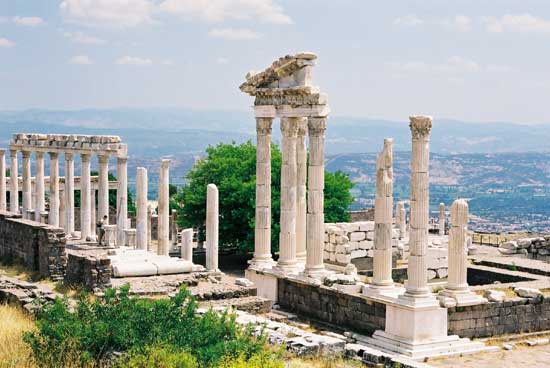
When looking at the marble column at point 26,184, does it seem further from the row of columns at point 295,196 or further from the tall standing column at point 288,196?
the tall standing column at point 288,196

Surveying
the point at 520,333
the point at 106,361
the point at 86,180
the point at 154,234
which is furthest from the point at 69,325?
the point at 154,234

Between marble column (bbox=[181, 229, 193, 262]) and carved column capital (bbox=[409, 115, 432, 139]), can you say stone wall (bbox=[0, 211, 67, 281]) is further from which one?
carved column capital (bbox=[409, 115, 432, 139])

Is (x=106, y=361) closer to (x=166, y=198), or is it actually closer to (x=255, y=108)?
(x=255, y=108)

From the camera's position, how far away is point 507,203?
Result: 177 m

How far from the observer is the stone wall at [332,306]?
88.7ft

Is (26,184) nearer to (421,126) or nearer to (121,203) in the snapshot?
(121,203)

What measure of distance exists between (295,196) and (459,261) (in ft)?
22.5

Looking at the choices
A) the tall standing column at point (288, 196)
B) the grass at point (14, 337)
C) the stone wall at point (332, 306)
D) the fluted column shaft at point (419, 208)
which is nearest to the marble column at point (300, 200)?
the tall standing column at point (288, 196)

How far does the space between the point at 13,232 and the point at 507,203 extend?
151 metres

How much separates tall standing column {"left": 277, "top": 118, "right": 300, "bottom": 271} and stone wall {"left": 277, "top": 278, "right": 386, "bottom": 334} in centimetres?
81

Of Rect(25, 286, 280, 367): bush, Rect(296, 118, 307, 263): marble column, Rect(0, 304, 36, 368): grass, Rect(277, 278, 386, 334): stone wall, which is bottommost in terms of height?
Rect(277, 278, 386, 334): stone wall

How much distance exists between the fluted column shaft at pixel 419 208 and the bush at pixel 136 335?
7711 millimetres

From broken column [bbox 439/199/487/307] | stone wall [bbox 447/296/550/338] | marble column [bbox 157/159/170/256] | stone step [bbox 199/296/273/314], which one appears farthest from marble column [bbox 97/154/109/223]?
stone wall [bbox 447/296/550/338]

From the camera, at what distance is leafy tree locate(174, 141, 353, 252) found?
155 ft
